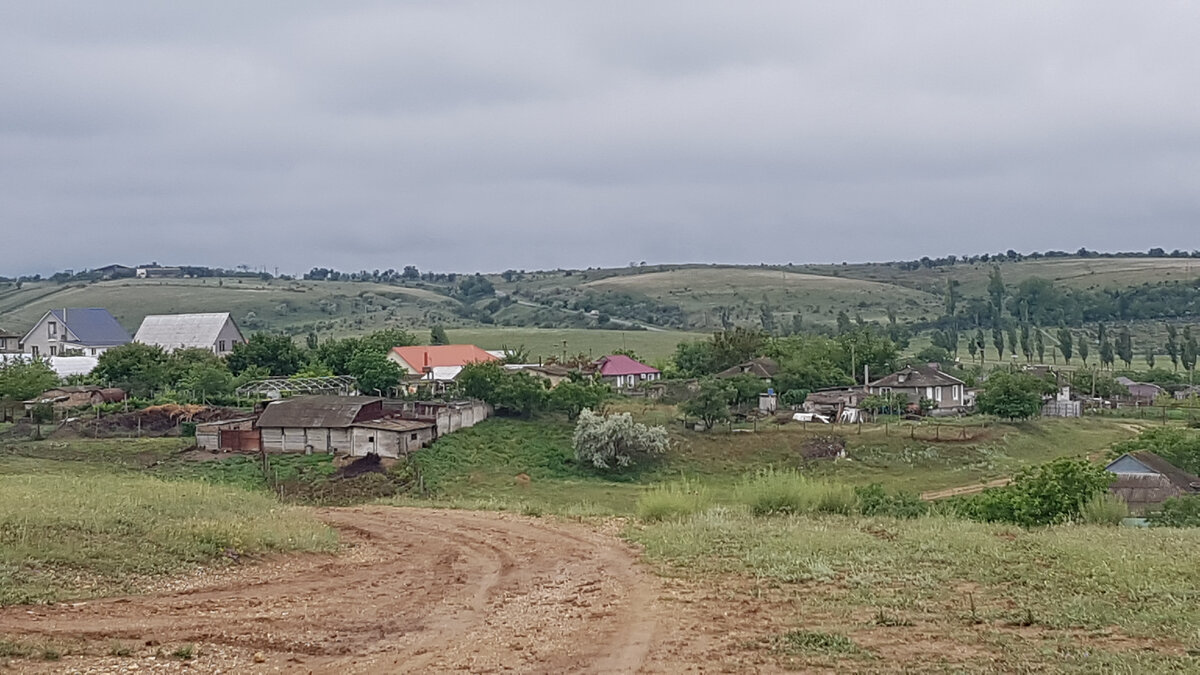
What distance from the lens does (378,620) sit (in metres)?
10.7

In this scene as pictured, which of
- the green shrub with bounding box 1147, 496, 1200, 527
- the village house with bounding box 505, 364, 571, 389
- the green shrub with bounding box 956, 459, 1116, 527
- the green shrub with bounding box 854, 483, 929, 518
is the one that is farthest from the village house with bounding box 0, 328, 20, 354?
the green shrub with bounding box 1147, 496, 1200, 527

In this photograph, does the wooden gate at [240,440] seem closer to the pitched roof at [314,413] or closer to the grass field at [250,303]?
the pitched roof at [314,413]

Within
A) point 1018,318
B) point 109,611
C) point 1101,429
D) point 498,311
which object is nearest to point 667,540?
point 109,611

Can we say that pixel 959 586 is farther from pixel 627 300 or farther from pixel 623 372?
pixel 627 300


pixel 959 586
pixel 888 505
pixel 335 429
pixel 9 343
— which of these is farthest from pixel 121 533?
pixel 9 343

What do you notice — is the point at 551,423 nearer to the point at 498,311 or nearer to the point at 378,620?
the point at 378,620

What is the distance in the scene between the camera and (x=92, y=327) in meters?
74.8

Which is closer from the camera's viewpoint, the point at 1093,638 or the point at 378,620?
the point at 1093,638

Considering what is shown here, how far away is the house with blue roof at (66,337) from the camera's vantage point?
72000 mm

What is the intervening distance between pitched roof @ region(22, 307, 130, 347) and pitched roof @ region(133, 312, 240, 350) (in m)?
2.67

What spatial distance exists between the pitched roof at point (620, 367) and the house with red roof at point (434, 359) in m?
6.84

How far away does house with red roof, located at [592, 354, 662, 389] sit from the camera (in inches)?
2630

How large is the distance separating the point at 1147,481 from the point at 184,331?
5913 cm

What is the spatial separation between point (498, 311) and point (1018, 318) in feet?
214
